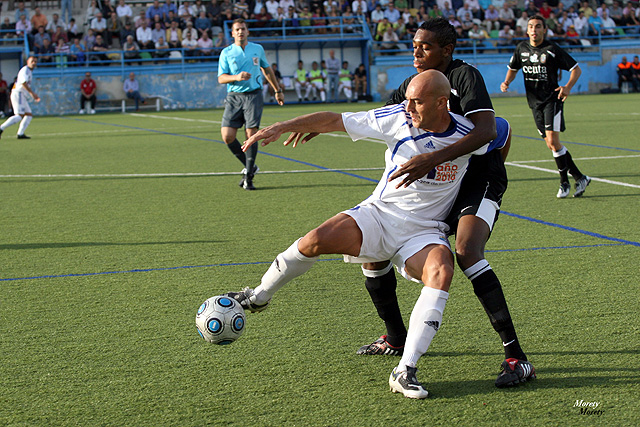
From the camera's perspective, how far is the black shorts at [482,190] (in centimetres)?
399

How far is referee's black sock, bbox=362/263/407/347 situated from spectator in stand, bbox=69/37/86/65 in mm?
29411

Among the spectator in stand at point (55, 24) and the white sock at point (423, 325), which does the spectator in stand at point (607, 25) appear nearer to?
the spectator in stand at point (55, 24)

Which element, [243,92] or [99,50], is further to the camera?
[99,50]

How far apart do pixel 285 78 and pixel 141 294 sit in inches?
1136

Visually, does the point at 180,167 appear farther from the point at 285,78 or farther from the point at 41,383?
the point at 285,78

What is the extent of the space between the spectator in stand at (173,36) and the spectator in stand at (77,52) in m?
3.42

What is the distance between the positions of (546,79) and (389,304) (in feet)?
19.7

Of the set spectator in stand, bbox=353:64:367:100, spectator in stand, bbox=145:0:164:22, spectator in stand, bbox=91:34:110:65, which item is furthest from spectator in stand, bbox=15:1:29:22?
spectator in stand, bbox=353:64:367:100

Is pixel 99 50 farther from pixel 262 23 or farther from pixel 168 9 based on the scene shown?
pixel 262 23

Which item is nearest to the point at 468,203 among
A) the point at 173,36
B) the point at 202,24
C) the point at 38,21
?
the point at 173,36

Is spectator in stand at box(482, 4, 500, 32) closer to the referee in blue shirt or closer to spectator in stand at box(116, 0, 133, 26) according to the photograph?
spectator in stand at box(116, 0, 133, 26)

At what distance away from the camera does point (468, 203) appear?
13.2ft

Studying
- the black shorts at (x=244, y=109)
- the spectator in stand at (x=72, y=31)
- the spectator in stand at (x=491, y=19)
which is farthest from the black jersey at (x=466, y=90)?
the spectator in stand at (x=491, y=19)

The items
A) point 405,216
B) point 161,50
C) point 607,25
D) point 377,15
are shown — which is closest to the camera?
point 405,216
